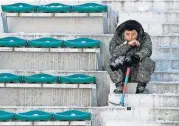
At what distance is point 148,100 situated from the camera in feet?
51.2

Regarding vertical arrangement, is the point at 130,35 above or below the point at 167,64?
above

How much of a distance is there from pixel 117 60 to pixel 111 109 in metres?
1.12

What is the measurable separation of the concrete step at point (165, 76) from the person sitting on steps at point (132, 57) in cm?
123

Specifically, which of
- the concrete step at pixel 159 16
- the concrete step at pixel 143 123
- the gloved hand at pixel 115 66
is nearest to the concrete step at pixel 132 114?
the concrete step at pixel 143 123

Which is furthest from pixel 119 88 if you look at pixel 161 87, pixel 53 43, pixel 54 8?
pixel 54 8

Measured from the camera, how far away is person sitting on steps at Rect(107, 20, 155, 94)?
622 inches

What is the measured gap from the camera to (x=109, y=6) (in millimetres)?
19891

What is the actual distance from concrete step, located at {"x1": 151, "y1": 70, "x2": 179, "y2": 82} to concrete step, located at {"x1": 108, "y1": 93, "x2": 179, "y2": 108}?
161 cm

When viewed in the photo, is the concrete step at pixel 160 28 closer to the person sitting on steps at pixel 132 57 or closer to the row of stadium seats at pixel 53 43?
the row of stadium seats at pixel 53 43

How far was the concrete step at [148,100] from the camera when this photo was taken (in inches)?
611

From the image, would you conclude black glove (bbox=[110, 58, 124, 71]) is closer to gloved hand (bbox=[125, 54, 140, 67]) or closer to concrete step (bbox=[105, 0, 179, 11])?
gloved hand (bbox=[125, 54, 140, 67])

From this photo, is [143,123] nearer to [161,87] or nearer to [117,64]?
[117,64]

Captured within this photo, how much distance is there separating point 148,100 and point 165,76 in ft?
5.70

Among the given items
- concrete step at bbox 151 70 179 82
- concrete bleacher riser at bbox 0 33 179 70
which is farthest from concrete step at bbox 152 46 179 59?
concrete step at bbox 151 70 179 82
